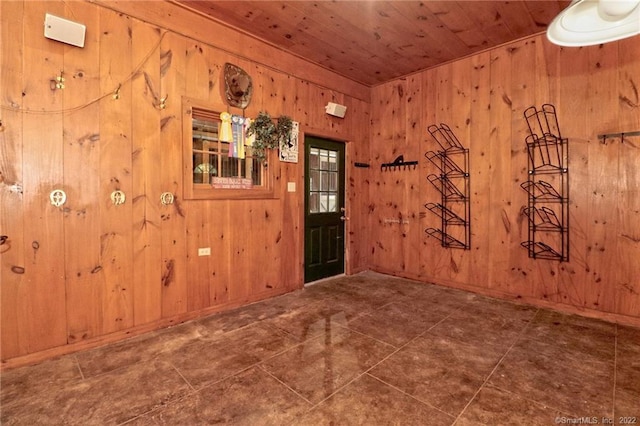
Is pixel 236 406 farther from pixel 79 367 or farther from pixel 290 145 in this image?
pixel 290 145

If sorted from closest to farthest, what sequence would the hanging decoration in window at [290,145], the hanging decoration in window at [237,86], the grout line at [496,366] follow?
1. the grout line at [496,366]
2. the hanging decoration in window at [237,86]
3. the hanging decoration in window at [290,145]

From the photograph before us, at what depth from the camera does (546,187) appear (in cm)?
345

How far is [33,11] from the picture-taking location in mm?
2248

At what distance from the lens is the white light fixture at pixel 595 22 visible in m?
1.47

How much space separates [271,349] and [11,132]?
8.17 ft

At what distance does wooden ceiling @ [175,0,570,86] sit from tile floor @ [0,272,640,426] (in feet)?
9.99

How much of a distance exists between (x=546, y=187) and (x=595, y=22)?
7.20 feet

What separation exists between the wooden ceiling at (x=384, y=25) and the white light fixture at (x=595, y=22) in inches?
56.4

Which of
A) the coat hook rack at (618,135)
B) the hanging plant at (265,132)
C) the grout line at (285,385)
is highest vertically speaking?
the hanging plant at (265,132)

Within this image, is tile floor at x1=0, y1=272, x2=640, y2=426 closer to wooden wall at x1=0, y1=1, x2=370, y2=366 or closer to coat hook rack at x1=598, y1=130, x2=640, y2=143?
wooden wall at x1=0, y1=1, x2=370, y2=366

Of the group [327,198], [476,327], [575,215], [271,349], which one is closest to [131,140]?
[271,349]

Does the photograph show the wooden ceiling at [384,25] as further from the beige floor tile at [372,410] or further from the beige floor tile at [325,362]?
the beige floor tile at [372,410]

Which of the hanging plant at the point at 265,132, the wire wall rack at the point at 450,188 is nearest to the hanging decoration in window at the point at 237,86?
the hanging plant at the point at 265,132

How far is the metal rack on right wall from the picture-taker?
3.35 meters
